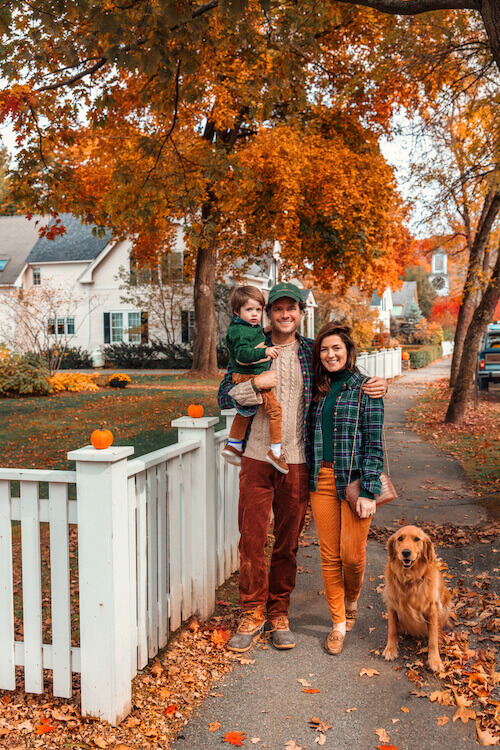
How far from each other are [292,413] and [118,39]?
466 cm

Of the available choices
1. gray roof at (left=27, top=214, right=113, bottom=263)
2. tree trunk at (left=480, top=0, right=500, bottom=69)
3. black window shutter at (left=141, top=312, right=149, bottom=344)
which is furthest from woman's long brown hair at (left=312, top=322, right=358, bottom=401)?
gray roof at (left=27, top=214, right=113, bottom=263)

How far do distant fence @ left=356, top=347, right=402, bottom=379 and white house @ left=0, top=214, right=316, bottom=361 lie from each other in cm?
791

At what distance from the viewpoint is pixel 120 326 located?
35125mm

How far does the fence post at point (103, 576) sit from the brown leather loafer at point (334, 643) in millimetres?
1382

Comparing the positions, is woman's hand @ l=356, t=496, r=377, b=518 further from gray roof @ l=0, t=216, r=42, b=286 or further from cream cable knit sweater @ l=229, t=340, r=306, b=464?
gray roof @ l=0, t=216, r=42, b=286

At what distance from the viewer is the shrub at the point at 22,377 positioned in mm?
16578

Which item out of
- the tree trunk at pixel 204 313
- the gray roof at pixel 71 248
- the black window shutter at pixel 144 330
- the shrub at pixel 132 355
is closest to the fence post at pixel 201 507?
the tree trunk at pixel 204 313

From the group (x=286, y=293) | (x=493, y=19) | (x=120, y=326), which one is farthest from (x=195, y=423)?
(x=120, y=326)

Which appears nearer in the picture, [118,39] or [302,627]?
[302,627]

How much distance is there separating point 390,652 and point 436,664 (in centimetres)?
30

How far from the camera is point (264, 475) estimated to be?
416cm

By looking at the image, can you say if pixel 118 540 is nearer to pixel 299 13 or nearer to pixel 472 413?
pixel 299 13

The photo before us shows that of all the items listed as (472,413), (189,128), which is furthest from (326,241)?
(472,413)

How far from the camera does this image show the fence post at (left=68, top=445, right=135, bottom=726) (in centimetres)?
318
